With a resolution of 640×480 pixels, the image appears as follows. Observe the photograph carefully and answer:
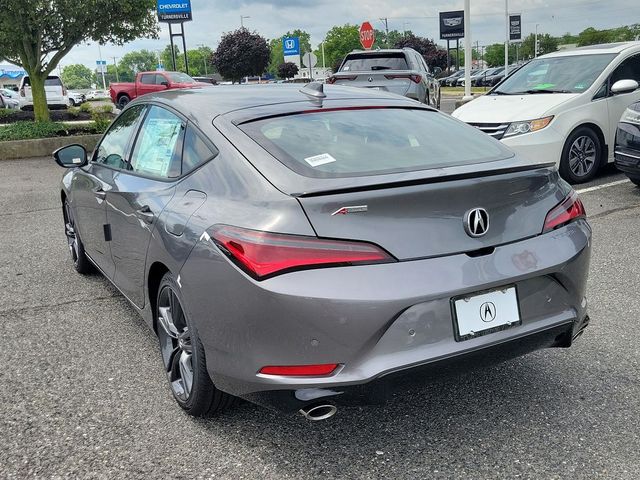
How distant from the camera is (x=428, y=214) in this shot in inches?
96.0

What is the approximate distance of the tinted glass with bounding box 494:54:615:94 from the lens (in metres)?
8.34

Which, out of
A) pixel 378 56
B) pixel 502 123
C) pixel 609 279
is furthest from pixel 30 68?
pixel 609 279

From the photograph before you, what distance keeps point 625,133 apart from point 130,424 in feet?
20.3

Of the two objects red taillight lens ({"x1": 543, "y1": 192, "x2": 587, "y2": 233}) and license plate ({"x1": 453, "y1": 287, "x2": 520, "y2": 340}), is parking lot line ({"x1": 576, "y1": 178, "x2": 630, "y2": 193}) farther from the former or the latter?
license plate ({"x1": 453, "y1": 287, "x2": 520, "y2": 340})

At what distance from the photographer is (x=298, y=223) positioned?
2.35 m

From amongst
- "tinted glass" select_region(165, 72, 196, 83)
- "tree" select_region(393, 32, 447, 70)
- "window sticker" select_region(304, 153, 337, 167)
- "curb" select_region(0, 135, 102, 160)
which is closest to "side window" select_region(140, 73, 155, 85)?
"tinted glass" select_region(165, 72, 196, 83)

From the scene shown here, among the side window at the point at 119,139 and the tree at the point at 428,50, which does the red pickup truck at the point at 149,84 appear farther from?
the tree at the point at 428,50

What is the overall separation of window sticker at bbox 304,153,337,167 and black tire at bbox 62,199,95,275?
2.91 meters

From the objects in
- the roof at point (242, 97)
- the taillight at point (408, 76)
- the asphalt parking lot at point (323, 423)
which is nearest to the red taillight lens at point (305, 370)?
the asphalt parking lot at point (323, 423)

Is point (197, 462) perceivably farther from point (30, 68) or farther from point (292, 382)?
point (30, 68)

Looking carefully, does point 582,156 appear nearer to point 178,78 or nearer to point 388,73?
point 388,73

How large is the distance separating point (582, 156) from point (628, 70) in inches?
58.3

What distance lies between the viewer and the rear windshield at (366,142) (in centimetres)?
273

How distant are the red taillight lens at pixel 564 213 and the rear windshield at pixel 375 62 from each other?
410 inches
